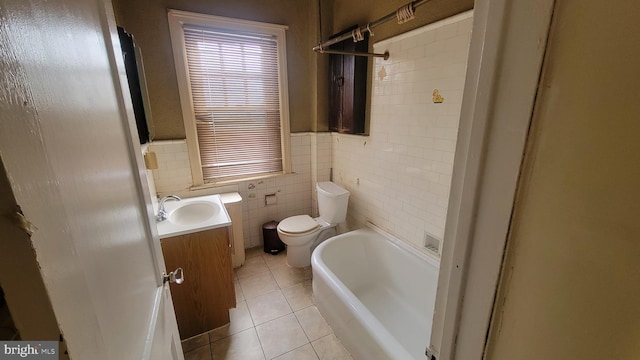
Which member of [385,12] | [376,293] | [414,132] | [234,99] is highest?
[385,12]

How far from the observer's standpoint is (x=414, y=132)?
1.74m

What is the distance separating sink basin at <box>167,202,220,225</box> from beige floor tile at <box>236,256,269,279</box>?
0.74 meters

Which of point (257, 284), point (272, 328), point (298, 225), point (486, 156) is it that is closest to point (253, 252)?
point (257, 284)

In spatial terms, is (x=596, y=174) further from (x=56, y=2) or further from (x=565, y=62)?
(x=56, y=2)

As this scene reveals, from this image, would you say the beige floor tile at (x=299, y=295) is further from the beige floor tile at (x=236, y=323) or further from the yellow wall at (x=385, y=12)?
the yellow wall at (x=385, y=12)

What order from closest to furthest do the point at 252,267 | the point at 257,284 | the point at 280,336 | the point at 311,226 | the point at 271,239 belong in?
the point at 280,336
the point at 257,284
the point at 311,226
the point at 252,267
the point at 271,239

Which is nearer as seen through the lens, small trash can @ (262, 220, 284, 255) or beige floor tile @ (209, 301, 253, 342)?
beige floor tile @ (209, 301, 253, 342)

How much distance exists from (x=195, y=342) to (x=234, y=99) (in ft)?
6.57

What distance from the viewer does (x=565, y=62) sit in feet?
1.06

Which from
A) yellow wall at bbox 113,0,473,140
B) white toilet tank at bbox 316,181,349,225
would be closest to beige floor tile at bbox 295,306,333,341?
white toilet tank at bbox 316,181,349,225

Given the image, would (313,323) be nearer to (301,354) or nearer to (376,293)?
(301,354)

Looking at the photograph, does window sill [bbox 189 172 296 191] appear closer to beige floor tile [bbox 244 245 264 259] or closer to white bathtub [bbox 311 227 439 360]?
beige floor tile [bbox 244 245 264 259]

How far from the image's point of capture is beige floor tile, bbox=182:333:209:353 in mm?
1654

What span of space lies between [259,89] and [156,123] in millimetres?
959
